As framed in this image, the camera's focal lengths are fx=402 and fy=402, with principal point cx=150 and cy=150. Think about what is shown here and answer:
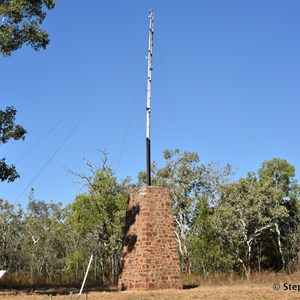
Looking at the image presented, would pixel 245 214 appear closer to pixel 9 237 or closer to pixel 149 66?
pixel 149 66

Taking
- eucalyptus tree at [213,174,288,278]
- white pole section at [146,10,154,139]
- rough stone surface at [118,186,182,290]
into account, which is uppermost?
white pole section at [146,10,154,139]

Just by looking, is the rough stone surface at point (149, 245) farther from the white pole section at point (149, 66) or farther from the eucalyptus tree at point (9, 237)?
the eucalyptus tree at point (9, 237)

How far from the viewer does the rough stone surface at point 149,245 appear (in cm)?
1819

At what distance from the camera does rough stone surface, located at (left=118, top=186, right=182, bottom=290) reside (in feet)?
59.7

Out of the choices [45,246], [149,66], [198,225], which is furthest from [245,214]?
[45,246]

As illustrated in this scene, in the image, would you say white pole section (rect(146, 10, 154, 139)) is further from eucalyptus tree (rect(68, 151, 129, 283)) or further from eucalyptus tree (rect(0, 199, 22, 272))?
eucalyptus tree (rect(0, 199, 22, 272))

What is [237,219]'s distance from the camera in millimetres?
37812

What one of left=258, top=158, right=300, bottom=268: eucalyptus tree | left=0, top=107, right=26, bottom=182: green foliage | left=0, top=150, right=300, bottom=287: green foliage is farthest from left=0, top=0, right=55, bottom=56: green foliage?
left=258, top=158, right=300, bottom=268: eucalyptus tree

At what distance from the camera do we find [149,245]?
18453 mm

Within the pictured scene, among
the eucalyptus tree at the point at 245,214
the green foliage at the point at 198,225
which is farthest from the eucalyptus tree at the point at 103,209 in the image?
the eucalyptus tree at the point at 245,214

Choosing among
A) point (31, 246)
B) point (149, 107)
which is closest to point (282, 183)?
point (149, 107)

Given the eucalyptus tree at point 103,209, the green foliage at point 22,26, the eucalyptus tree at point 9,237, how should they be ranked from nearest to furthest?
the green foliage at point 22,26 → the eucalyptus tree at point 103,209 → the eucalyptus tree at point 9,237

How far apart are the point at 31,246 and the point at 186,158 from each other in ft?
86.7

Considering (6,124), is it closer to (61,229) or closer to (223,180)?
(223,180)
